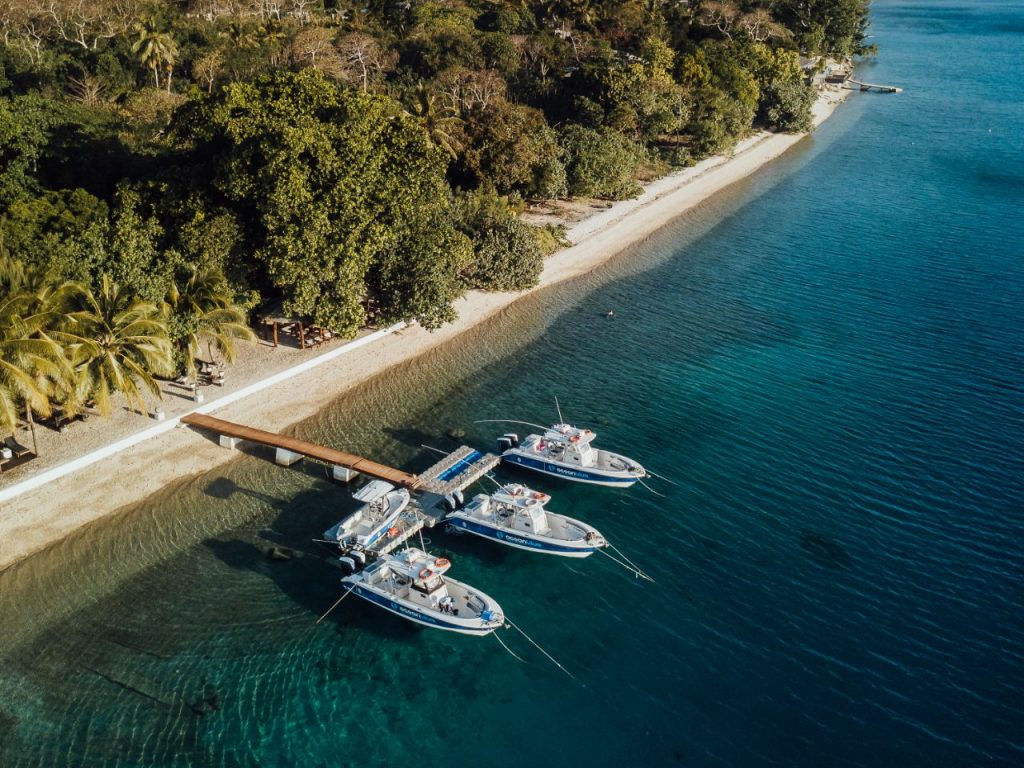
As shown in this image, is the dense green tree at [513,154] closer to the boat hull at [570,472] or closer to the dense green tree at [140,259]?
the dense green tree at [140,259]

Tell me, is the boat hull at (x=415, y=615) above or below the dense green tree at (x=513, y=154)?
below

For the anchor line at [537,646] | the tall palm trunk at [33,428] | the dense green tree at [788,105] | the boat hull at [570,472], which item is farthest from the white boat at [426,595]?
the dense green tree at [788,105]

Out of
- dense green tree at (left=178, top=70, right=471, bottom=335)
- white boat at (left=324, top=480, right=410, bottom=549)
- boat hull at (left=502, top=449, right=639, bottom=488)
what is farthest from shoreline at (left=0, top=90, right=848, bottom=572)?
boat hull at (left=502, top=449, right=639, bottom=488)

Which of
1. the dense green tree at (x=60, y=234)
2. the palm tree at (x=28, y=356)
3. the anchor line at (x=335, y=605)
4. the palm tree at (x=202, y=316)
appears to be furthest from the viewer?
the palm tree at (x=202, y=316)

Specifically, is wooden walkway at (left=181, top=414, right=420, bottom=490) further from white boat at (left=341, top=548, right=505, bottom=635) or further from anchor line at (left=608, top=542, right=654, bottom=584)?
anchor line at (left=608, top=542, right=654, bottom=584)

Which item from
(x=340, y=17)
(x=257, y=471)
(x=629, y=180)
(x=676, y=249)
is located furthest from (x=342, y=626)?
(x=340, y=17)

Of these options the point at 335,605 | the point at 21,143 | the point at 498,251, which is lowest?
the point at 335,605

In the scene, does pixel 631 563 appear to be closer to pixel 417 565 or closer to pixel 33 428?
pixel 417 565

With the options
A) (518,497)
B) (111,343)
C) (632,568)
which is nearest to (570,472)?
(518,497)
